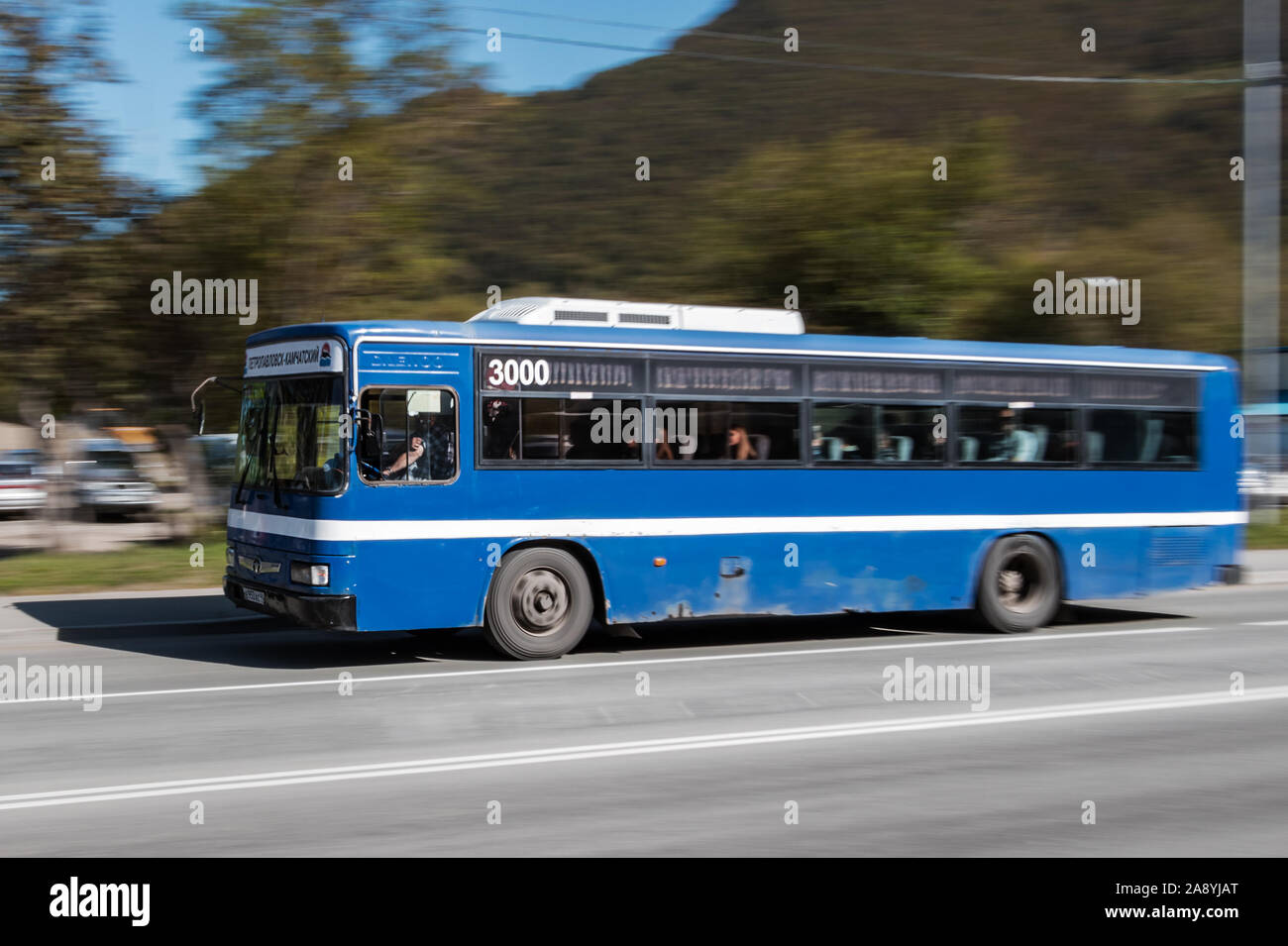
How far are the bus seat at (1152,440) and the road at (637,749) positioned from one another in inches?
94.5

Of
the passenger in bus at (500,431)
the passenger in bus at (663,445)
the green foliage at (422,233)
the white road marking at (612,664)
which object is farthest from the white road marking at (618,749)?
the green foliage at (422,233)

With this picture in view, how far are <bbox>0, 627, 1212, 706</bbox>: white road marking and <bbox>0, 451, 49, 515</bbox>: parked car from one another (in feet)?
74.5

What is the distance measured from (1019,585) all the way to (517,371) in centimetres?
600

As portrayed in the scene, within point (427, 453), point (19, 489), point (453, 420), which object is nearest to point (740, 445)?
point (453, 420)

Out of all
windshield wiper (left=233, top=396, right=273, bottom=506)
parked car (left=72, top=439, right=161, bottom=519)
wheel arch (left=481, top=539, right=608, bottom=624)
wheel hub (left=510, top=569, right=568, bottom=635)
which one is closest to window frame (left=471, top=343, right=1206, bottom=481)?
wheel arch (left=481, top=539, right=608, bottom=624)

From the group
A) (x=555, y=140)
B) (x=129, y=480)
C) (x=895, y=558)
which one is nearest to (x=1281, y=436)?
(x=895, y=558)

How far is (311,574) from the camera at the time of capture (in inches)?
418

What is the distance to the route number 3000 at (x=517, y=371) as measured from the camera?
37.1ft

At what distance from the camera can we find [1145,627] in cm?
1412

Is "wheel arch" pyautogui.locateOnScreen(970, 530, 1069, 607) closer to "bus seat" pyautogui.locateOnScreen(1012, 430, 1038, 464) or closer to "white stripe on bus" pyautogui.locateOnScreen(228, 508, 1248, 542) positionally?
"white stripe on bus" pyautogui.locateOnScreen(228, 508, 1248, 542)

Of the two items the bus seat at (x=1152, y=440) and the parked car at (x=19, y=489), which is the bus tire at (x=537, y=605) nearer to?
the bus seat at (x=1152, y=440)

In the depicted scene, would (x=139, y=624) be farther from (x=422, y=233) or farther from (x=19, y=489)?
(x=19, y=489)

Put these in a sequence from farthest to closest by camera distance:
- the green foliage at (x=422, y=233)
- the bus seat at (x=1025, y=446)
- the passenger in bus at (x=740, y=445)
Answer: the green foliage at (x=422, y=233) < the bus seat at (x=1025, y=446) < the passenger in bus at (x=740, y=445)
